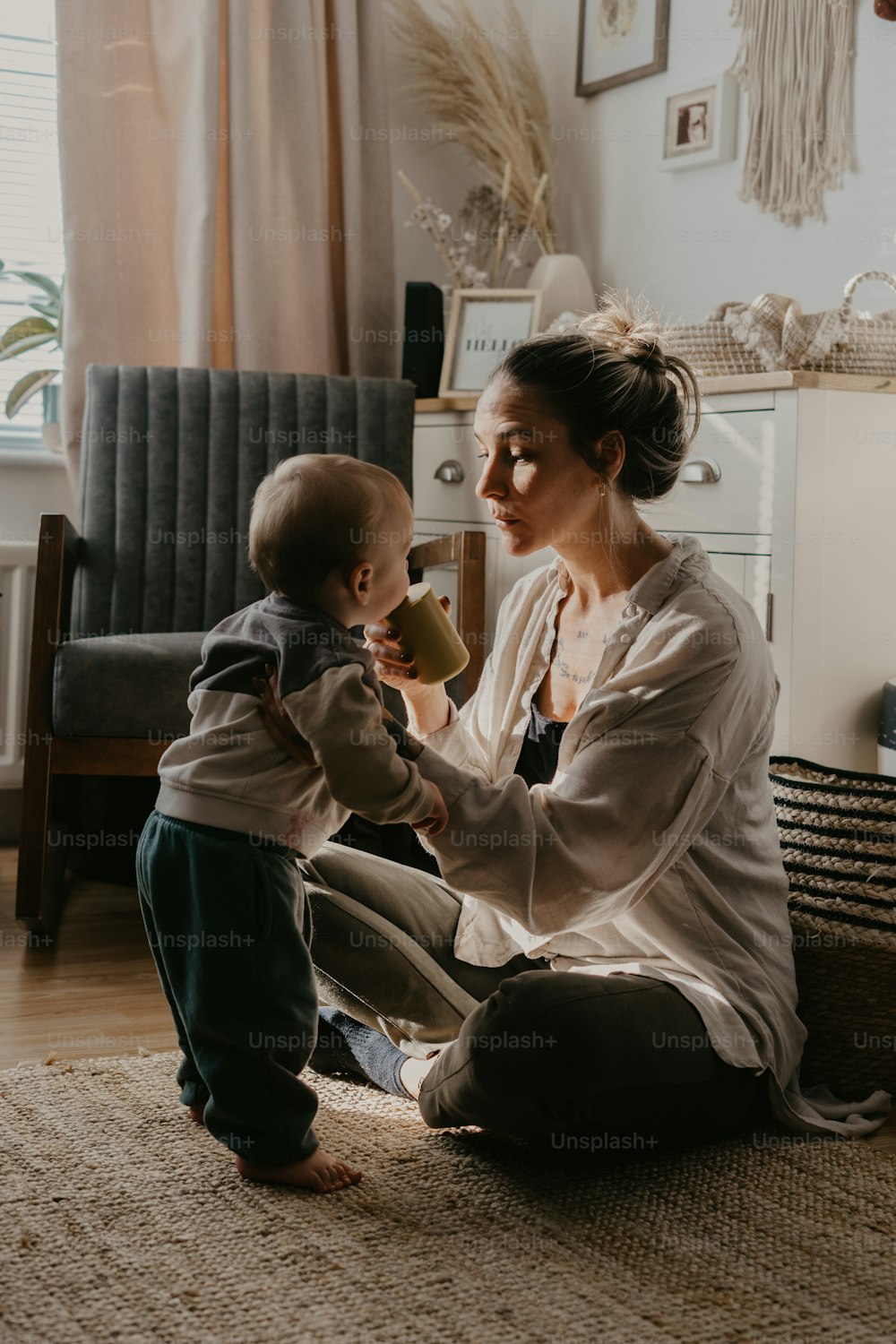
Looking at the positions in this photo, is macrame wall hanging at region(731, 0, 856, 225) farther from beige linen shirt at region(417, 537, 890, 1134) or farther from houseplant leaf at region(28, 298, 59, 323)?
houseplant leaf at region(28, 298, 59, 323)

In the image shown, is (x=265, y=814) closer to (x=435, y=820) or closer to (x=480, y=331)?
(x=435, y=820)

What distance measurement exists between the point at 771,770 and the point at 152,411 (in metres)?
1.50

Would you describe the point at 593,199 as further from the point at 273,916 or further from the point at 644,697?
the point at 273,916

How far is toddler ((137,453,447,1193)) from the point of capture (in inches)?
50.1

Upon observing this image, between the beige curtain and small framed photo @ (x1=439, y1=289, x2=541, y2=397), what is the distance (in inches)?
8.2

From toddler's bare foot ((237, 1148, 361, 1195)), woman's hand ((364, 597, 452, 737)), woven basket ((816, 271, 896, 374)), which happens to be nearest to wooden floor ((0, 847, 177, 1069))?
toddler's bare foot ((237, 1148, 361, 1195))

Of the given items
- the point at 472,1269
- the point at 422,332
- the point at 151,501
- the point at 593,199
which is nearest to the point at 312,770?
the point at 472,1269

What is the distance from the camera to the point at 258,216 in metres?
2.96

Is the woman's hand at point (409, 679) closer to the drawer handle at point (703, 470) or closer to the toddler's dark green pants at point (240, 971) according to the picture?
the toddler's dark green pants at point (240, 971)

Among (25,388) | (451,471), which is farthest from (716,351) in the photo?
(25,388)

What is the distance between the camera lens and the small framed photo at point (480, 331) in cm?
292

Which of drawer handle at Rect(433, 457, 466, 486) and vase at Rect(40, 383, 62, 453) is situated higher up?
vase at Rect(40, 383, 62, 453)

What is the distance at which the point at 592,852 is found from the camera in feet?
4.32

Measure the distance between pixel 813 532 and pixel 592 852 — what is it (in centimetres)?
89
